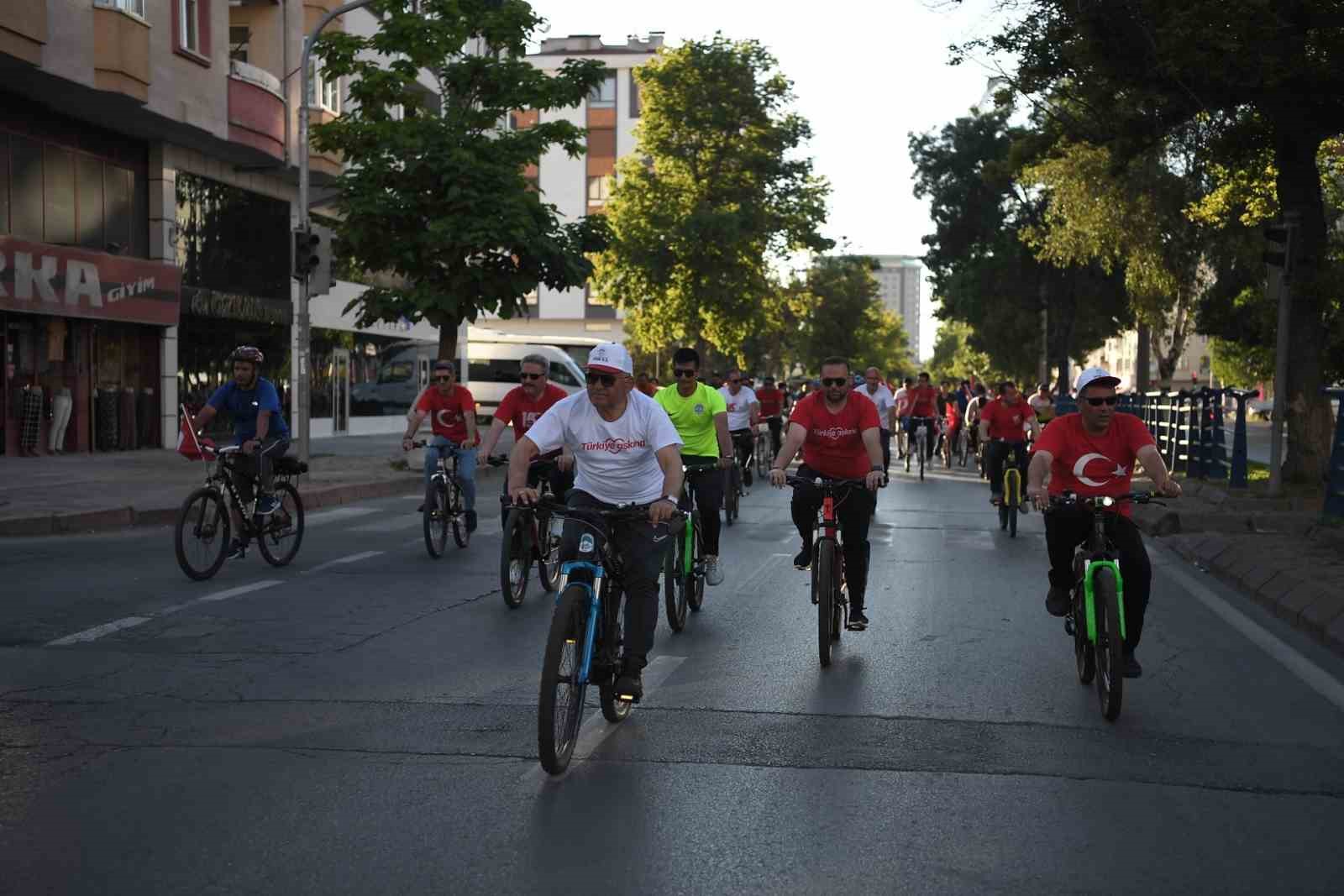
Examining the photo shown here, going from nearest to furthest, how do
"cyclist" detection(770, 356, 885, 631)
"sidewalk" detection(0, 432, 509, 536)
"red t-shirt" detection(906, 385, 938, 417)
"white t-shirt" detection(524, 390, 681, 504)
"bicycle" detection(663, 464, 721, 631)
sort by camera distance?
"white t-shirt" detection(524, 390, 681, 504) < "cyclist" detection(770, 356, 885, 631) < "bicycle" detection(663, 464, 721, 631) < "sidewalk" detection(0, 432, 509, 536) < "red t-shirt" detection(906, 385, 938, 417)

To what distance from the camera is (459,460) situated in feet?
45.4

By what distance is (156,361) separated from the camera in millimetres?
30734

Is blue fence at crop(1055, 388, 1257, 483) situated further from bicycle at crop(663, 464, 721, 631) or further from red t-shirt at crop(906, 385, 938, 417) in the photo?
bicycle at crop(663, 464, 721, 631)

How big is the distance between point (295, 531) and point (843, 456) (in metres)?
5.34

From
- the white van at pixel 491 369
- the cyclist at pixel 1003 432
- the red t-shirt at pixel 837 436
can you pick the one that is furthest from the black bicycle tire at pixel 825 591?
the white van at pixel 491 369

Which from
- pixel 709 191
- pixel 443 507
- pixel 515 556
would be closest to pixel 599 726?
pixel 515 556

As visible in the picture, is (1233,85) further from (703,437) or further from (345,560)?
(345,560)

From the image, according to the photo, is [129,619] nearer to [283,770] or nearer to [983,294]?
[283,770]

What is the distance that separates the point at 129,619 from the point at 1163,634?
20.1 ft

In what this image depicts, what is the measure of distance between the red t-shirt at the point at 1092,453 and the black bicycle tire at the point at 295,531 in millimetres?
6687

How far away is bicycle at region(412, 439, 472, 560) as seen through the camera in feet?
43.8

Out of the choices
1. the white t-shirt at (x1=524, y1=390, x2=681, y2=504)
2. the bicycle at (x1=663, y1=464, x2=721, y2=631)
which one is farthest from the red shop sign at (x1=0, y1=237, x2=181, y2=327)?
the white t-shirt at (x1=524, y1=390, x2=681, y2=504)

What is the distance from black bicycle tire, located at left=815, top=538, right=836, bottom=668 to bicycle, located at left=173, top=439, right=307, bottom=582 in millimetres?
4807

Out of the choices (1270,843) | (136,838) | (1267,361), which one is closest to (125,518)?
(136,838)
